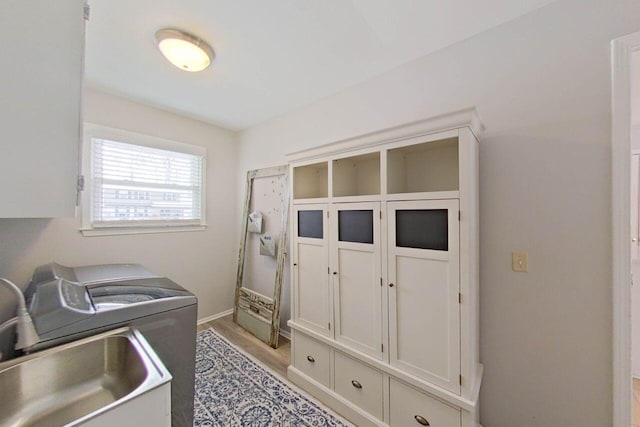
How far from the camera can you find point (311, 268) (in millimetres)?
2115

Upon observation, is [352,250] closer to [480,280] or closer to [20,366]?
[480,280]

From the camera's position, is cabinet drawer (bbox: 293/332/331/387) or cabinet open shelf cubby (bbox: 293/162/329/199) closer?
cabinet drawer (bbox: 293/332/331/387)

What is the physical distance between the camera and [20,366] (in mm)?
946

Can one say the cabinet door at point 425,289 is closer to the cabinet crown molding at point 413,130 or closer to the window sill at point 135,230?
the cabinet crown molding at point 413,130

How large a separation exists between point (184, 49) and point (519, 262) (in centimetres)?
265

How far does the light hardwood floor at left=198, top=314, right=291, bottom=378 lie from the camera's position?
2.48m

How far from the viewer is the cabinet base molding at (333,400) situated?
5.65ft

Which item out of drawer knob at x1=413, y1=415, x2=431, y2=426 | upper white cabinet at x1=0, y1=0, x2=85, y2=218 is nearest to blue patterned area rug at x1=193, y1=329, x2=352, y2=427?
drawer knob at x1=413, y1=415, x2=431, y2=426

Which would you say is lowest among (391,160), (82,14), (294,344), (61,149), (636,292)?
(294,344)

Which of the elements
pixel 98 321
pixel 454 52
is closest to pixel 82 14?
pixel 98 321

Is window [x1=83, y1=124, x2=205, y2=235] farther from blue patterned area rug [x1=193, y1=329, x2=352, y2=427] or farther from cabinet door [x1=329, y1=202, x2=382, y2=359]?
cabinet door [x1=329, y1=202, x2=382, y2=359]

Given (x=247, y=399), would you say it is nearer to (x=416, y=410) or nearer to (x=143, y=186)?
(x=416, y=410)

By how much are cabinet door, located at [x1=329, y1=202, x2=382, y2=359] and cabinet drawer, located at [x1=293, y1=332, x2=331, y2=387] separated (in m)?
0.24

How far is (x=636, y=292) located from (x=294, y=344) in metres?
3.14
